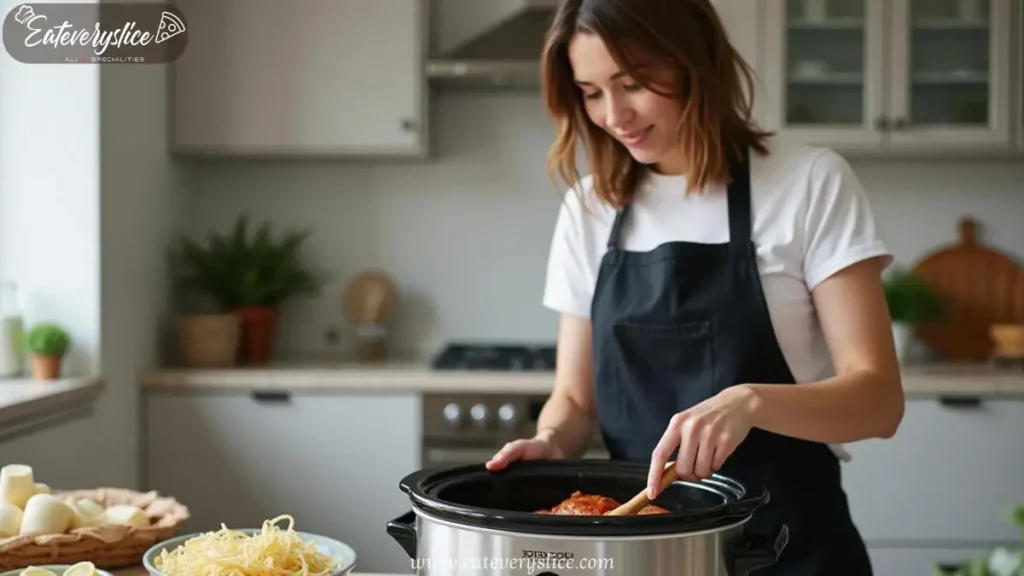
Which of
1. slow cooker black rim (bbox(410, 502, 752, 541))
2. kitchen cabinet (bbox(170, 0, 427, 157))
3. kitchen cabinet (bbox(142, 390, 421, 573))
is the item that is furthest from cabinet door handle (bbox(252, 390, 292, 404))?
slow cooker black rim (bbox(410, 502, 752, 541))

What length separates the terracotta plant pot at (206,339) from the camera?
9.97 ft

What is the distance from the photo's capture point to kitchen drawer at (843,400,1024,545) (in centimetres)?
283

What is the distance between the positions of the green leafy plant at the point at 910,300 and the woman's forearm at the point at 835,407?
1.81m

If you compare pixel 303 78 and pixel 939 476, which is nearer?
pixel 939 476

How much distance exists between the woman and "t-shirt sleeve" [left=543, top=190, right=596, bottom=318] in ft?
0.10

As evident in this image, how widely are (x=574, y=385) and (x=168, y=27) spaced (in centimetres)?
189

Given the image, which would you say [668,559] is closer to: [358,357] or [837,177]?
[837,177]

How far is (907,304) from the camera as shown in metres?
3.17

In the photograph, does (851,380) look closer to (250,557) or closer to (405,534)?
(405,534)

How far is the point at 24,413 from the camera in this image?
2.25 meters

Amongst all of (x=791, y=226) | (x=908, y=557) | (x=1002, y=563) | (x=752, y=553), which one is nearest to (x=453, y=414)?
(x=908, y=557)

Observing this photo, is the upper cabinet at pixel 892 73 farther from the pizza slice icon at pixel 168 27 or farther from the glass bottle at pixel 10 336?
the glass bottle at pixel 10 336

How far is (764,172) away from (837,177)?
10 cm

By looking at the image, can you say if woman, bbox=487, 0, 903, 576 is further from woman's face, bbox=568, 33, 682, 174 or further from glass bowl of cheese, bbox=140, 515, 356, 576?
glass bowl of cheese, bbox=140, 515, 356, 576
